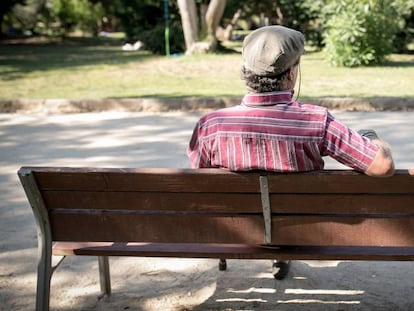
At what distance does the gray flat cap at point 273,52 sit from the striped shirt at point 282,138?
10 cm

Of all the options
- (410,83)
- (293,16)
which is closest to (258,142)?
(410,83)

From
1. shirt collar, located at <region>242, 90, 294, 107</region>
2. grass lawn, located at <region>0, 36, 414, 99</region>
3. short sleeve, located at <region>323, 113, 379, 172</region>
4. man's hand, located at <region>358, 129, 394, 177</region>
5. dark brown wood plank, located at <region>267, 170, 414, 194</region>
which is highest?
shirt collar, located at <region>242, 90, 294, 107</region>

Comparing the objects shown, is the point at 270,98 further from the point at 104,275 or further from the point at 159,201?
the point at 104,275

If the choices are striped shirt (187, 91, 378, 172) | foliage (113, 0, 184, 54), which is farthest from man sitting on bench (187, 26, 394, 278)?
foliage (113, 0, 184, 54)

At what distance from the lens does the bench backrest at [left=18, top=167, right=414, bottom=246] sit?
2.46 metres

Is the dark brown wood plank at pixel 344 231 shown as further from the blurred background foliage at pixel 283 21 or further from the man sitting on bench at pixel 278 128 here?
the blurred background foliage at pixel 283 21

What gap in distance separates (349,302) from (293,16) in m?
19.0

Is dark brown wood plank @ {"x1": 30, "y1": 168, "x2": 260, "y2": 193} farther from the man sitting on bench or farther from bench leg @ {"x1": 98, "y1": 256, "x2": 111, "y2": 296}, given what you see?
bench leg @ {"x1": 98, "y1": 256, "x2": 111, "y2": 296}

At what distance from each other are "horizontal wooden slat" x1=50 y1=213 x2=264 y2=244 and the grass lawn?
681cm

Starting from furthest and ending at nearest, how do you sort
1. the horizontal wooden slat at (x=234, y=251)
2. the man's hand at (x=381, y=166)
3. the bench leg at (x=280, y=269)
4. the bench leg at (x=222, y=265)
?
the bench leg at (x=222, y=265)
the bench leg at (x=280, y=269)
the horizontal wooden slat at (x=234, y=251)
the man's hand at (x=381, y=166)

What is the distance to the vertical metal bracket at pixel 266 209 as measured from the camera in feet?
8.07

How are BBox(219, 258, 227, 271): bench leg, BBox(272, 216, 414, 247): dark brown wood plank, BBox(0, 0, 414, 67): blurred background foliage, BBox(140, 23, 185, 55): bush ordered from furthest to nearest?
BBox(140, 23, 185, 55): bush < BBox(0, 0, 414, 67): blurred background foliage < BBox(219, 258, 227, 271): bench leg < BBox(272, 216, 414, 247): dark brown wood plank

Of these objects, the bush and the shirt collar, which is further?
the bush

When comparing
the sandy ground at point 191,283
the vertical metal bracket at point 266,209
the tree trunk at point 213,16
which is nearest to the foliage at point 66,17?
the tree trunk at point 213,16
